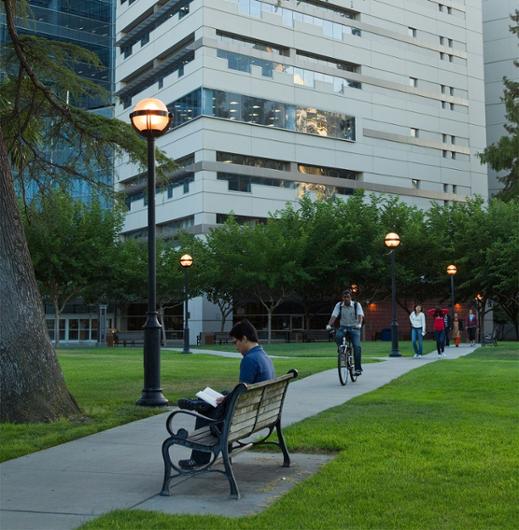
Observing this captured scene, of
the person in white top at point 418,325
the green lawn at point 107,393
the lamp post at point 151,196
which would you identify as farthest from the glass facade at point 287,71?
the lamp post at point 151,196

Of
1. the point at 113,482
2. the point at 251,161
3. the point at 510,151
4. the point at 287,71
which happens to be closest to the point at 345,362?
the point at 113,482

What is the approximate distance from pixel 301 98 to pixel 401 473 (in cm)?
5827

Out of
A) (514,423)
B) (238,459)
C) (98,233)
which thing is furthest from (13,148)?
(98,233)

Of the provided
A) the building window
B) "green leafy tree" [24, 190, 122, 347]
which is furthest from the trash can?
"green leafy tree" [24, 190, 122, 347]

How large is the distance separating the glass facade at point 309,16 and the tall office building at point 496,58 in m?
25.1

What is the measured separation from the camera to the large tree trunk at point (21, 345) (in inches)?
377

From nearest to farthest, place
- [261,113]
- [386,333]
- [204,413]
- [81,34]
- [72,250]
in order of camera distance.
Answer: [204,413] → [72,250] → [386,333] → [261,113] → [81,34]

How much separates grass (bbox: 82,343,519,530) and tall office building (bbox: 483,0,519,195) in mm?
77031

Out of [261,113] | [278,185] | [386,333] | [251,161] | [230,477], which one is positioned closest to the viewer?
[230,477]

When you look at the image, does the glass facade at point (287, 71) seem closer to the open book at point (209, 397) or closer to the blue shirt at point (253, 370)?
the blue shirt at point (253, 370)

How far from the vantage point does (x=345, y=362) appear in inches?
583

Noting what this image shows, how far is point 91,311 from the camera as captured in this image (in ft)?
208

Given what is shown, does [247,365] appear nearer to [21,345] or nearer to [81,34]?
[21,345]

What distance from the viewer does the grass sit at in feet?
16.9
